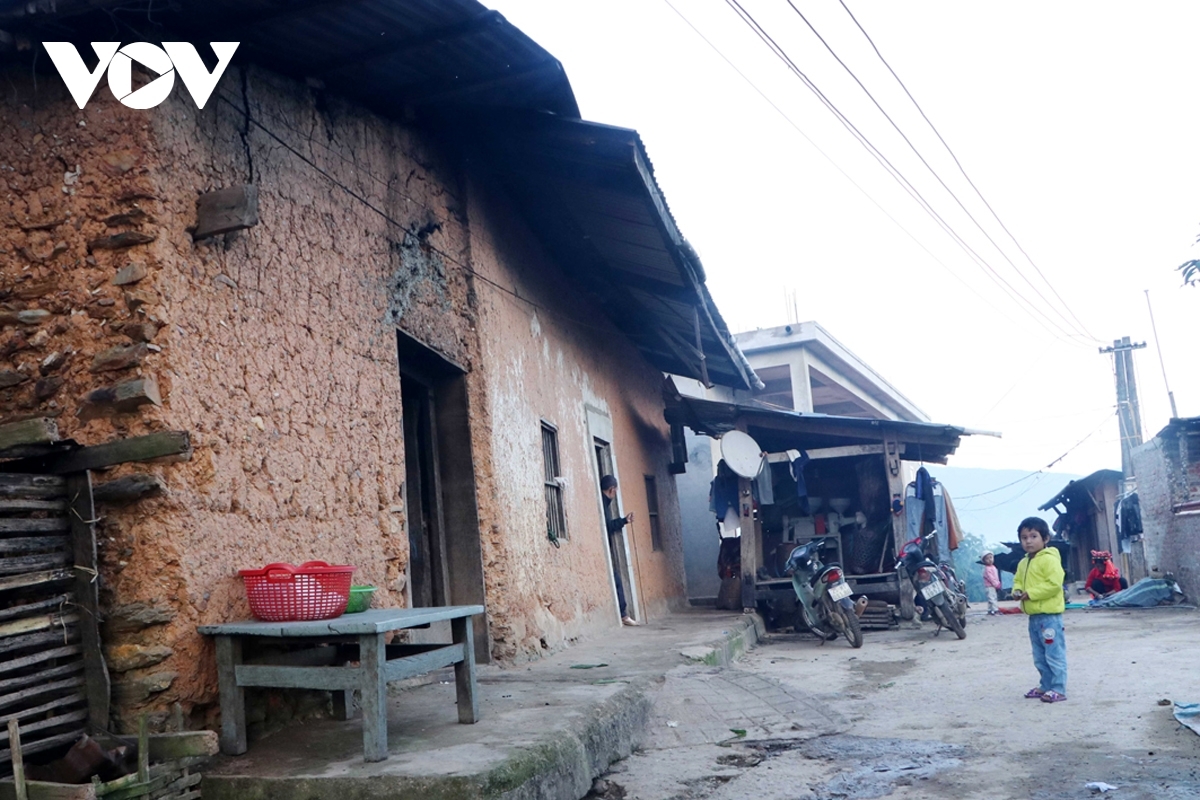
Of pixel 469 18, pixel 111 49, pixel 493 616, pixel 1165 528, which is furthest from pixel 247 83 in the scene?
pixel 1165 528

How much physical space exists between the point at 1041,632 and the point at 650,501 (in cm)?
697

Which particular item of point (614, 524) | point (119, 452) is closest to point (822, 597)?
point (614, 524)

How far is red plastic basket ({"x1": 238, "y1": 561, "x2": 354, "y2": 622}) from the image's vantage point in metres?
3.77

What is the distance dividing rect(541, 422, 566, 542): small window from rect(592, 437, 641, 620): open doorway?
4.60 feet

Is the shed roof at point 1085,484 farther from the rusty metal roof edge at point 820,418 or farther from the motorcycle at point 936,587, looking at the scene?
the motorcycle at point 936,587

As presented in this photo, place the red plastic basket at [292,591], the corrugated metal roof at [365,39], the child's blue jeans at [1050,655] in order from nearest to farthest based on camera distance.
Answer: the red plastic basket at [292,591] < the corrugated metal roof at [365,39] < the child's blue jeans at [1050,655]

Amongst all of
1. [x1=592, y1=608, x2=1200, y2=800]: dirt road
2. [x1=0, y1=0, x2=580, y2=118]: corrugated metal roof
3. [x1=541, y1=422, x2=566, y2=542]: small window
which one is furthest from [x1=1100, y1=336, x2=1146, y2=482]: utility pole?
[x1=0, y1=0, x2=580, y2=118]: corrugated metal roof

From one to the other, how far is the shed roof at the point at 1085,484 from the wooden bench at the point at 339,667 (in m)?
20.0

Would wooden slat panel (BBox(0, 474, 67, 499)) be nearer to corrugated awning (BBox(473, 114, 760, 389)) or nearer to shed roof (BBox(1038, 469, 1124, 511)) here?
corrugated awning (BBox(473, 114, 760, 389))

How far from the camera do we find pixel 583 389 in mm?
10148

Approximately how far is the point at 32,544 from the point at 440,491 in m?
3.39

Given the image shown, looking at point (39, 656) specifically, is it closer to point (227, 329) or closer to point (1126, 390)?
point (227, 329)

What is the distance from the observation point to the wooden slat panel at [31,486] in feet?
11.0

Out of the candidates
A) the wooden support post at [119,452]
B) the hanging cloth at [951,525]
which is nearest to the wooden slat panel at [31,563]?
the wooden support post at [119,452]
